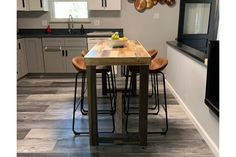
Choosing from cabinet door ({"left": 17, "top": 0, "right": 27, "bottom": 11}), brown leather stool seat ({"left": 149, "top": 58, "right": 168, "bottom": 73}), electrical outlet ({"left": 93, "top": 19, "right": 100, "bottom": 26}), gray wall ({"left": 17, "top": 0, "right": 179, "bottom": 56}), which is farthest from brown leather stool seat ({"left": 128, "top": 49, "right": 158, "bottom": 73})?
cabinet door ({"left": 17, "top": 0, "right": 27, "bottom": 11})

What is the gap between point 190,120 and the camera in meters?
2.70

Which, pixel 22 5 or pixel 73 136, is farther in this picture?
pixel 22 5

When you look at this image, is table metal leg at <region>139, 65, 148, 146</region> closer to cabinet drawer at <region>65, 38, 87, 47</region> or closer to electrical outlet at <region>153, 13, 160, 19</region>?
cabinet drawer at <region>65, 38, 87, 47</region>

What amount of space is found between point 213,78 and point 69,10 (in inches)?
158

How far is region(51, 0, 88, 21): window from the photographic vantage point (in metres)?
5.00

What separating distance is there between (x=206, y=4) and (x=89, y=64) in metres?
3.21

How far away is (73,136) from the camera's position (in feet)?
7.78

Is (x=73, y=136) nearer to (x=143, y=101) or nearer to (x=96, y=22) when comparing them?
(x=143, y=101)

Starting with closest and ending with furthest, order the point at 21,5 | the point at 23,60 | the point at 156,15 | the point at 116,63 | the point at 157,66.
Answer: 1. the point at 116,63
2. the point at 157,66
3. the point at 21,5
4. the point at 23,60
5. the point at 156,15

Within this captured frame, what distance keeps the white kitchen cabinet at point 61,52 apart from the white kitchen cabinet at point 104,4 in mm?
746

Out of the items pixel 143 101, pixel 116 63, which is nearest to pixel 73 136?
pixel 143 101

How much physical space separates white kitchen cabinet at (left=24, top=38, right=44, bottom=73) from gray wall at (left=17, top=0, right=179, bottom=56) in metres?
0.62
